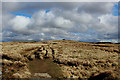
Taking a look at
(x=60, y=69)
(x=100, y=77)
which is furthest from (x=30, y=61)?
(x=100, y=77)

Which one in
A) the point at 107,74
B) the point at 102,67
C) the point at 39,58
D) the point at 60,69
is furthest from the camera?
the point at 39,58

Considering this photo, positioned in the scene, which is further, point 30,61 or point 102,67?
point 30,61

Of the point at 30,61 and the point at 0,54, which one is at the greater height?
the point at 0,54

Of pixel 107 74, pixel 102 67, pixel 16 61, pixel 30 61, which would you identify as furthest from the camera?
pixel 30 61

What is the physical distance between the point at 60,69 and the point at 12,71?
369 inches

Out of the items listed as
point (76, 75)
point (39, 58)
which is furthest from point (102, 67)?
point (39, 58)

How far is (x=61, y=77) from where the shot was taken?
715 inches

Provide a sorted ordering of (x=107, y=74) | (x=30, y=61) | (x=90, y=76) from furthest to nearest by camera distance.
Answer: (x=30, y=61), (x=90, y=76), (x=107, y=74)

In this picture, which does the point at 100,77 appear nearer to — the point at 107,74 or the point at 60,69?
the point at 107,74

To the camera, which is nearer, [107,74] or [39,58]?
[107,74]

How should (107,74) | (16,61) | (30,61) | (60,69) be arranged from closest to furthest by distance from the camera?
(107,74)
(60,69)
(16,61)
(30,61)

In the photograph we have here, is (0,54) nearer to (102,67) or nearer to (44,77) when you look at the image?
(44,77)

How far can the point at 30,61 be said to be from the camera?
26.5m

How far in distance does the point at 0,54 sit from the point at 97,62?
25192 mm
